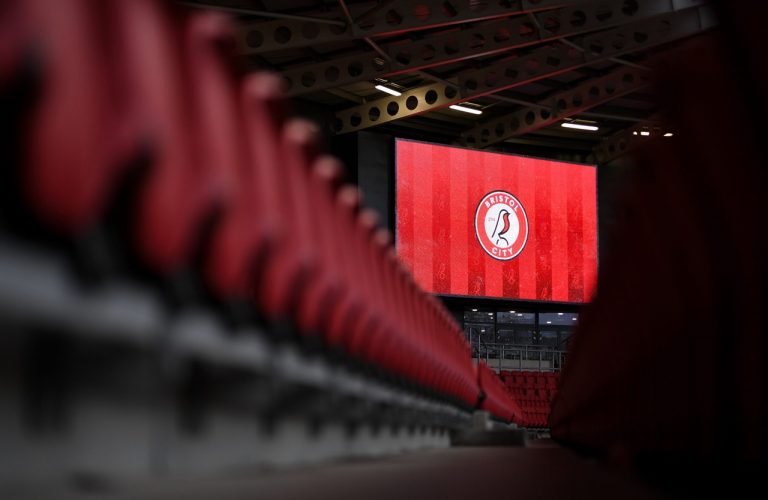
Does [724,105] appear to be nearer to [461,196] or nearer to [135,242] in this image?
[135,242]

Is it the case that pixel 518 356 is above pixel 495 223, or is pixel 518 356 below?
below

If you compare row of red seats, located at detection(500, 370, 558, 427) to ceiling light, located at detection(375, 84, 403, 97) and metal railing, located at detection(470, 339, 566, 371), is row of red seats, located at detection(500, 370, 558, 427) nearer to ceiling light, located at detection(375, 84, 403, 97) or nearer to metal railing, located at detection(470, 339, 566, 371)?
metal railing, located at detection(470, 339, 566, 371)

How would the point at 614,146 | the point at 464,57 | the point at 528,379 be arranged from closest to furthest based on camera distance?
the point at 464,57 → the point at 528,379 → the point at 614,146

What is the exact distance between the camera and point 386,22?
6707mm

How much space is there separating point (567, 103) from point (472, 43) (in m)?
1.78

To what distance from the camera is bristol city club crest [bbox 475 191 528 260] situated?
902cm

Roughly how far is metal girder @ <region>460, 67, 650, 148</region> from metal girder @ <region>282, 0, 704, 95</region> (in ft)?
4.06

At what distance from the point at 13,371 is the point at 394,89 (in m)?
8.23

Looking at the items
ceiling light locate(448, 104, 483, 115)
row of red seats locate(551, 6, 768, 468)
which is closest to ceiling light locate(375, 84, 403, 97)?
ceiling light locate(448, 104, 483, 115)

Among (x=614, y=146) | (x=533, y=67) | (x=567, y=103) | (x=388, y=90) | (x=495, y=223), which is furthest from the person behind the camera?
(x=614, y=146)

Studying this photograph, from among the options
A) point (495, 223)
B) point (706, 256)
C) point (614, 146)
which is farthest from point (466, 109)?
point (706, 256)

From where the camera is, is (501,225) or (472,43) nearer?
(472,43)

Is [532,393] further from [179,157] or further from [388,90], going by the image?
[179,157]

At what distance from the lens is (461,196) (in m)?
8.88
